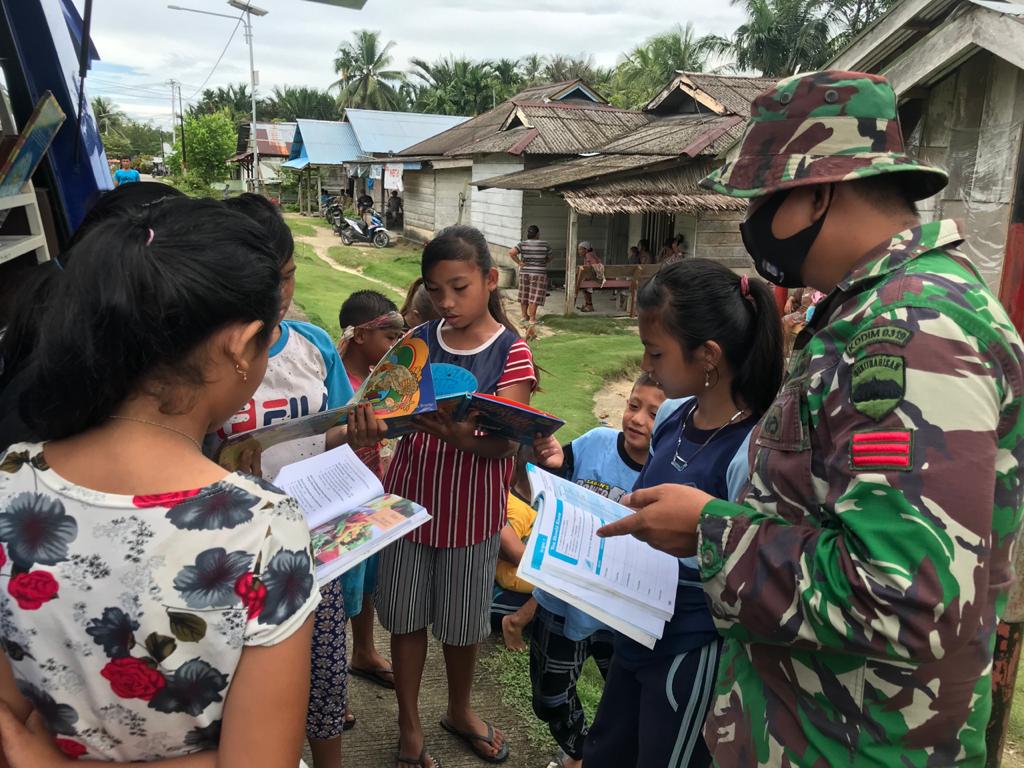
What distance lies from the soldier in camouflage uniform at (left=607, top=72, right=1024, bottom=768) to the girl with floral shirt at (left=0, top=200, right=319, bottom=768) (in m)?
0.71

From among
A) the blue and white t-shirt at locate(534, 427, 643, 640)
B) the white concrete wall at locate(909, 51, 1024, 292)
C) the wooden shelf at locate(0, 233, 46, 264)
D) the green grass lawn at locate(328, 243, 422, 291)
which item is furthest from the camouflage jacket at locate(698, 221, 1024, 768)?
the green grass lawn at locate(328, 243, 422, 291)

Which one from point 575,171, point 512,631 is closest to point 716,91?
point 575,171

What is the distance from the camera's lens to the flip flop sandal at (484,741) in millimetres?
2605

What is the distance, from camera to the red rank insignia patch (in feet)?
3.30

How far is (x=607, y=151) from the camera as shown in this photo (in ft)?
49.3

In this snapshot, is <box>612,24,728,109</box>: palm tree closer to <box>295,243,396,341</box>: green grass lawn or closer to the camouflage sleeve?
<box>295,243,396,341</box>: green grass lawn

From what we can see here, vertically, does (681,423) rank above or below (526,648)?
above

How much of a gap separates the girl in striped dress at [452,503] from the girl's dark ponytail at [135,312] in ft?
4.48

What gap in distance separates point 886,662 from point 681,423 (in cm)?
93

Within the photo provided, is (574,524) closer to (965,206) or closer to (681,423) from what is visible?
(681,423)

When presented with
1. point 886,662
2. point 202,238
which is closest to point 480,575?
point 886,662

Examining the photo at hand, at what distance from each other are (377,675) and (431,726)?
40cm

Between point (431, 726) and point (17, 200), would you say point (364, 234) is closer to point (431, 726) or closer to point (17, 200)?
point (17, 200)

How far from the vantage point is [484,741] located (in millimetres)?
2629
